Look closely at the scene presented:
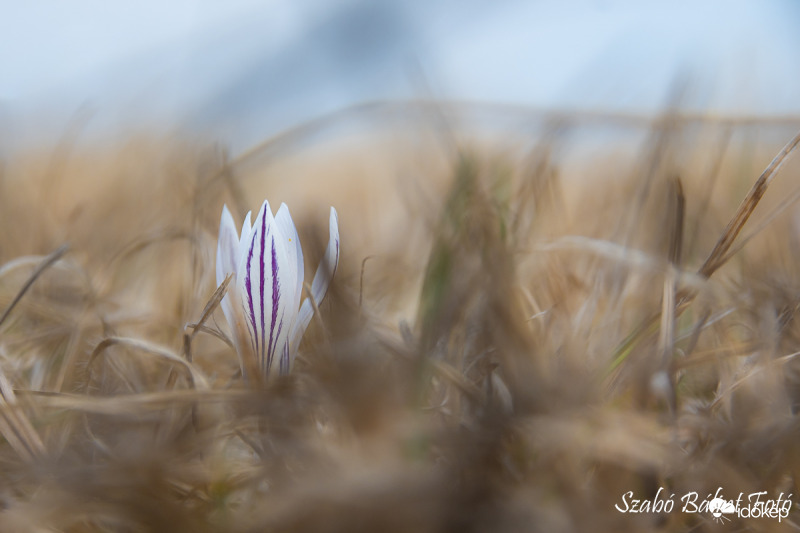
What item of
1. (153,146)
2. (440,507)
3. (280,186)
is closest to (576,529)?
(440,507)

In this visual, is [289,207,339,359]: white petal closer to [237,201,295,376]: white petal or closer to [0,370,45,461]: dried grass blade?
[237,201,295,376]: white petal

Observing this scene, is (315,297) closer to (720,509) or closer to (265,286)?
(265,286)

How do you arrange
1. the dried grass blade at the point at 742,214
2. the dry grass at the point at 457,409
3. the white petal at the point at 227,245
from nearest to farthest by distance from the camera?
the dry grass at the point at 457,409 → the dried grass blade at the point at 742,214 → the white petal at the point at 227,245

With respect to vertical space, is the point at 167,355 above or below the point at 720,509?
above

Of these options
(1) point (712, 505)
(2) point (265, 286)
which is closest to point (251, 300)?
(2) point (265, 286)

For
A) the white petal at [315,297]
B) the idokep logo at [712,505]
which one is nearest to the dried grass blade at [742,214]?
the idokep logo at [712,505]

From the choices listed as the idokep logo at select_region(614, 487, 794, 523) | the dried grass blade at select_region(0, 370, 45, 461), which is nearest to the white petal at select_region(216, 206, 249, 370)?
the dried grass blade at select_region(0, 370, 45, 461)

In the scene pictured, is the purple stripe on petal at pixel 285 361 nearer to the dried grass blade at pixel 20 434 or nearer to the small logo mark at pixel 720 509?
the dried grass blade at pixel 20 434
